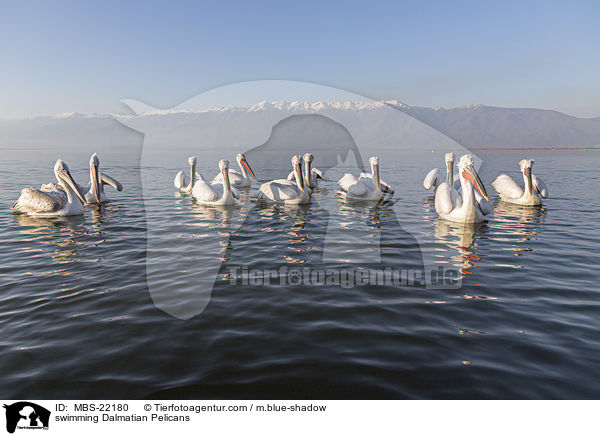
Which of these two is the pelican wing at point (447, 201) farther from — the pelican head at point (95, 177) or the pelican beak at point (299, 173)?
the pelican head at point (95, 177)

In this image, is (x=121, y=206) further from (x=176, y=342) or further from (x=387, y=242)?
(x=176, y=342)

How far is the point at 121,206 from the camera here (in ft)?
47.7

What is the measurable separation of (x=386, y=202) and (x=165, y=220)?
868cm

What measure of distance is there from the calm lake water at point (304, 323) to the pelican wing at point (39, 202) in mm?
2183

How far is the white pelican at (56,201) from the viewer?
38.2 ft

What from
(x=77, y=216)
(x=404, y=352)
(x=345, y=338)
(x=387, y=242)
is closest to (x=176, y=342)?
(x=345, y=338)

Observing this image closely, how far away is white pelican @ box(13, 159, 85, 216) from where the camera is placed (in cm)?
1163

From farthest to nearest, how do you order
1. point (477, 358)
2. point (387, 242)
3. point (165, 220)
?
point (165, 220)
point (387, 242)
point (477, 358)

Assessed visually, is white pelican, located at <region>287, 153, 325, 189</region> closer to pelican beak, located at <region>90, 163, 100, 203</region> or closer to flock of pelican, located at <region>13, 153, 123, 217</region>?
pelican beak, located at <region>90, 163, 100, 203</region>

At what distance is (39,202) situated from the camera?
11.6 metres

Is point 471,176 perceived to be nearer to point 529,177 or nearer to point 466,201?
point 466,201

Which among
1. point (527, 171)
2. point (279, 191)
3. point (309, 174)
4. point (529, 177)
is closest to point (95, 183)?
point (279, 191)

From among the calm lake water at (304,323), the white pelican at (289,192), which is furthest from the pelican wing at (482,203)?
the white pelican at (289,192)
